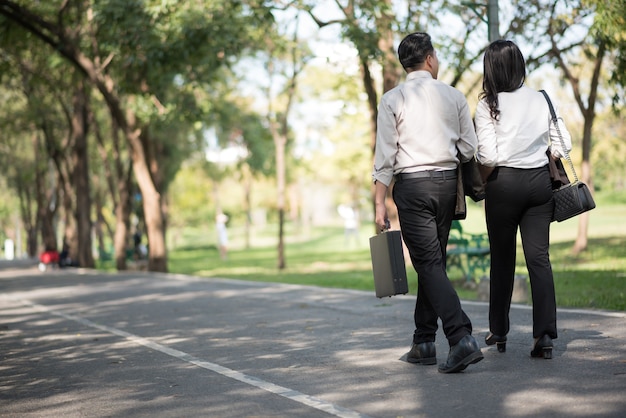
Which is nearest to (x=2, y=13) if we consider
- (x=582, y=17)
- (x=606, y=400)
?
(x=582, y=17)

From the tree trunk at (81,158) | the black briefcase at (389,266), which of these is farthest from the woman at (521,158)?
the tree trunk at (81,158)

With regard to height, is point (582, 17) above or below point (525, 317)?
above

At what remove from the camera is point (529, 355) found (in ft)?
21.9

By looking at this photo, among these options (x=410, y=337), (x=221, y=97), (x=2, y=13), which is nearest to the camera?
(x=410, y=337)

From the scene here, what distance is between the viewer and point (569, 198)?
21.3 ft

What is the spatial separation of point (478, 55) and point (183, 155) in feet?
73.0

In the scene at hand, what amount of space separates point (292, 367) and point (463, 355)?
135 cm

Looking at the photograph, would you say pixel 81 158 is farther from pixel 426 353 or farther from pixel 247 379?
pixel 426 353

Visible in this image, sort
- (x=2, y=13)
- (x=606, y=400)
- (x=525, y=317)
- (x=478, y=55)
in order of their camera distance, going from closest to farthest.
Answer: (x=606, y=400) → (x=525, y=317) → (x=478, y=55) → (x=2, y=13)

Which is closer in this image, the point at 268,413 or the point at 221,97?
the point at 268,413

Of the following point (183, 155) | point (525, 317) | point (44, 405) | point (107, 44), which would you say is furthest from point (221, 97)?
point (44, 405)

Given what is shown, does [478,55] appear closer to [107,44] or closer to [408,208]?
[107,44]

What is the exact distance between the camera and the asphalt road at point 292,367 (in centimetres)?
539

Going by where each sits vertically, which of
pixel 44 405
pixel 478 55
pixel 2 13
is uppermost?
pixel 2 13
